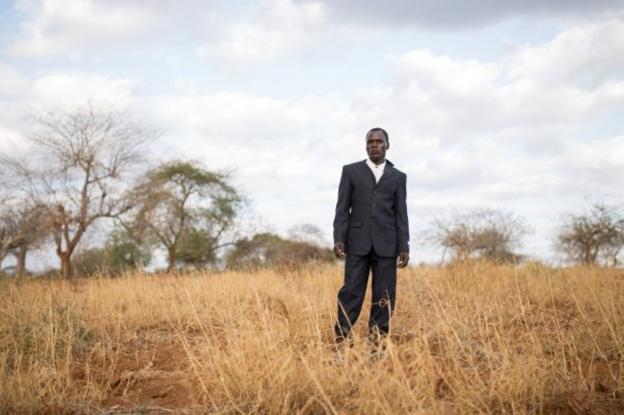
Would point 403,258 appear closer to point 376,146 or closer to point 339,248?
point 339,248

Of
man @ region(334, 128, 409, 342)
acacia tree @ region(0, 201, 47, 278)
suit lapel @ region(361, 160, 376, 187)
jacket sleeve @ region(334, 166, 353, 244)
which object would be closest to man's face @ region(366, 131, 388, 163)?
man @ region(334, 128, 409, 342)

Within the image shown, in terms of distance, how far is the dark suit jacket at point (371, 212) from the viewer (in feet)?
15.2

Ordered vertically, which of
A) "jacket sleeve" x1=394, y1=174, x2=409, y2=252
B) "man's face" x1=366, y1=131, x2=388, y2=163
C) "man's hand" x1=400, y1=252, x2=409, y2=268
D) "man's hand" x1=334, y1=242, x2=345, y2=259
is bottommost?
"man's hand" x1=400, y1=252, x2=409, y2=268

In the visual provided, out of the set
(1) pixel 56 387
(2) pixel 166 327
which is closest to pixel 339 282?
(2) pixel 166 327

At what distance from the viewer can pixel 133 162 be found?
2231 centimetres

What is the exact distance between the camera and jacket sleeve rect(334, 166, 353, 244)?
4.69 m

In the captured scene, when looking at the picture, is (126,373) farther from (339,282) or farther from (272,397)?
(339,282)

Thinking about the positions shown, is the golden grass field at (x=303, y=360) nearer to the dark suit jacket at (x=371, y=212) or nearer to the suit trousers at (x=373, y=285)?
the suit trousers at (x=373, y=285)

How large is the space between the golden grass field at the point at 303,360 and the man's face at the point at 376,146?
49.9 inches

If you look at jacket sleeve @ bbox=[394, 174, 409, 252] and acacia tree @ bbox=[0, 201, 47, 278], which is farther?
acacia tree @ bbox=[0, 201, 47, 278]

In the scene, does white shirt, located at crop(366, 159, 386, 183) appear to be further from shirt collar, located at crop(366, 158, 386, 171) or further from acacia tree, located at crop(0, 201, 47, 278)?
acacia tree, located at crop(0, 201, 47, 278)

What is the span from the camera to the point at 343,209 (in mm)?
4754

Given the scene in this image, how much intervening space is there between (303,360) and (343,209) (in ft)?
7.07

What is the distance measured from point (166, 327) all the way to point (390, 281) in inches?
123
